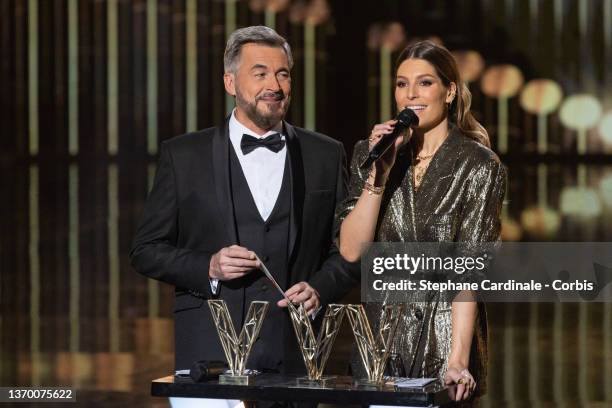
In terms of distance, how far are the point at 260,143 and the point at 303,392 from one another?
87 centimetres

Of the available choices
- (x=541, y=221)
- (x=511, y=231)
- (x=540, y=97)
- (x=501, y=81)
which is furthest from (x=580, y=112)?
(x=511, y=231)

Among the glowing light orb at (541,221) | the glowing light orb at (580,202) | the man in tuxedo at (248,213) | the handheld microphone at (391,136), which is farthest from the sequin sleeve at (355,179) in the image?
the glowing light orb at (580,202)

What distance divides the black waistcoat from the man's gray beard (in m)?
0.17

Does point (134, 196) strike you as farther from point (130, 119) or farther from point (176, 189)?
point (176, 189)

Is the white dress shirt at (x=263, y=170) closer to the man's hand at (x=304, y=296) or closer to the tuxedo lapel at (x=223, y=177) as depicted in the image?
the tuxedo lapel at (x=223, y=177)

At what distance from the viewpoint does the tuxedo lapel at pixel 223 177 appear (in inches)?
132

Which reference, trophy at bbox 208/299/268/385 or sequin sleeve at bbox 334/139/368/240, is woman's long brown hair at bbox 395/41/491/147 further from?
trophy at bbox 208/299/268/385

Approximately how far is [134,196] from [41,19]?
962cm

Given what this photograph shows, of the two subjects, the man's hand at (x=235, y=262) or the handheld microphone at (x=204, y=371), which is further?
the man's hand at (x=235, y=262)

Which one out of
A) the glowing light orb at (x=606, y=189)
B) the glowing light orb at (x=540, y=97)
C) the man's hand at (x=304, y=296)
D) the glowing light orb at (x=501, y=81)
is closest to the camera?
the man's hand at (x=304, y=296)

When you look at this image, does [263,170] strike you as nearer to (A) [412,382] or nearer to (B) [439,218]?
(B) [439,218]

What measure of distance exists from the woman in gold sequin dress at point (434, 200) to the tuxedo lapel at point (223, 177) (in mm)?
410

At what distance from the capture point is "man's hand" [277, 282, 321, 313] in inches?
Answer: 124

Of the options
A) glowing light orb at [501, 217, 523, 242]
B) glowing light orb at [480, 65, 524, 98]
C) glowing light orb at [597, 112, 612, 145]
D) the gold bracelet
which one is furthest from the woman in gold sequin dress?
glowing light orb at [597, 112, 612, 145]
